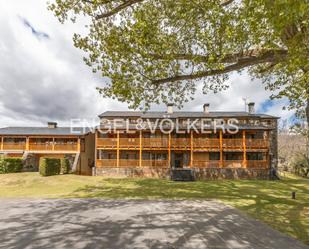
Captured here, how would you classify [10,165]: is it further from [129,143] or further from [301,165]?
[301,165]

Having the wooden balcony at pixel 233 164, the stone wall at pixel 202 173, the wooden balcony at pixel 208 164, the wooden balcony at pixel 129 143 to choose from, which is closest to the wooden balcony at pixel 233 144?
the wooden balcony at pixel 233 164

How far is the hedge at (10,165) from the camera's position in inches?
912

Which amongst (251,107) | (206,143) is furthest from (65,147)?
(251,107)

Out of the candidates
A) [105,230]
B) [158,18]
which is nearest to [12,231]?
[105,230]

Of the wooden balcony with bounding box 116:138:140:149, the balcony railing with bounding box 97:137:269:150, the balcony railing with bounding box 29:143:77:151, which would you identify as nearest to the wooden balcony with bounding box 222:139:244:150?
the balcony railing with bounding box 97:137:269:150

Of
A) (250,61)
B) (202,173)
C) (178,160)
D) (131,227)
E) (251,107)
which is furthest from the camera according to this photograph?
(251,107)

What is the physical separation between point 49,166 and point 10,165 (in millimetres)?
5335

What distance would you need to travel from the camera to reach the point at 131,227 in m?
7.42

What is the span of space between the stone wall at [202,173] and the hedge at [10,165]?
27.2 feet

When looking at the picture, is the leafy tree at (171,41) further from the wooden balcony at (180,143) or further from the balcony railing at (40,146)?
the balcony railing at (40,146)

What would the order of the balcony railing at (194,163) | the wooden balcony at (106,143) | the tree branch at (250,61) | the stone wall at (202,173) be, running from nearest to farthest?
the tree branch at (250,61) < the stone wall at (202,173) < the balcony railing at (194,163) < the wooden balcony at (106,143)

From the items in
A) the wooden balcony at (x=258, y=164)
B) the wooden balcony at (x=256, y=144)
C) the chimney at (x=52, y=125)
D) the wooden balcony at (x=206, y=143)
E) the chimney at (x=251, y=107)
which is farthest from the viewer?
the chimney at (x=52, y=125)

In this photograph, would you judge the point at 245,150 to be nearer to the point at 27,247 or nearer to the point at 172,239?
the point at 172,239

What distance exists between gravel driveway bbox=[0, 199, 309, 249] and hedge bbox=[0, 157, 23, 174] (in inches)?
581
